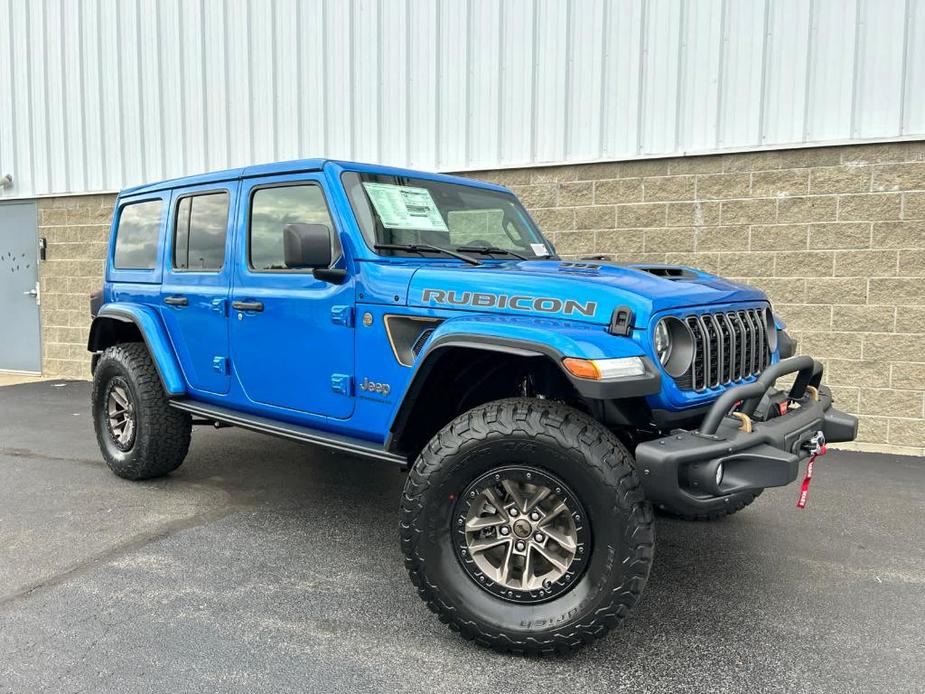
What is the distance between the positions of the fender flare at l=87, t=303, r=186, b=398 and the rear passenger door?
0.05 meters

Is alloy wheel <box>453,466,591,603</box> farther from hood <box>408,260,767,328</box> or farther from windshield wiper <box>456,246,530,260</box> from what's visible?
windshield wiper <box>456,246,530,260</box>

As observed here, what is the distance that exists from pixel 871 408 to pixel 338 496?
14.9 feet

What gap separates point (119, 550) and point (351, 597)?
1.35 metres

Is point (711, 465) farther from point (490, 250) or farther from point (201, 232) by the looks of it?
point (201, 232)

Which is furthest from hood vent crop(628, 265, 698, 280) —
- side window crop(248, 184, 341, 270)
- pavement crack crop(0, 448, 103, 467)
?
pavement crack crop(0, 448, 103, 467)

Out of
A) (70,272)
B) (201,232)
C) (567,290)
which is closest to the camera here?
(567,290)

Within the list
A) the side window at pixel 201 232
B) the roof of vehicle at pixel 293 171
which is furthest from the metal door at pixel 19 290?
the side window at pixel 201 232

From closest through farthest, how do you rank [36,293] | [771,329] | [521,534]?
[521,534]
[771,329]
[36,293]

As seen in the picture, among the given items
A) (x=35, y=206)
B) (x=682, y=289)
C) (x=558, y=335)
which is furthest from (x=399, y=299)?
(x=35, y=206)

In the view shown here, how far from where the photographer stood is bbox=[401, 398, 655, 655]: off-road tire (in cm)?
246

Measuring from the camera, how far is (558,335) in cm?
258

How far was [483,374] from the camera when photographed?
10.5 ft

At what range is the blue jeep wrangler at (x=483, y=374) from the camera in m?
2.51

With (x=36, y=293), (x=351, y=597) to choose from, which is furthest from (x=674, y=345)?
(x=36, y=293)
